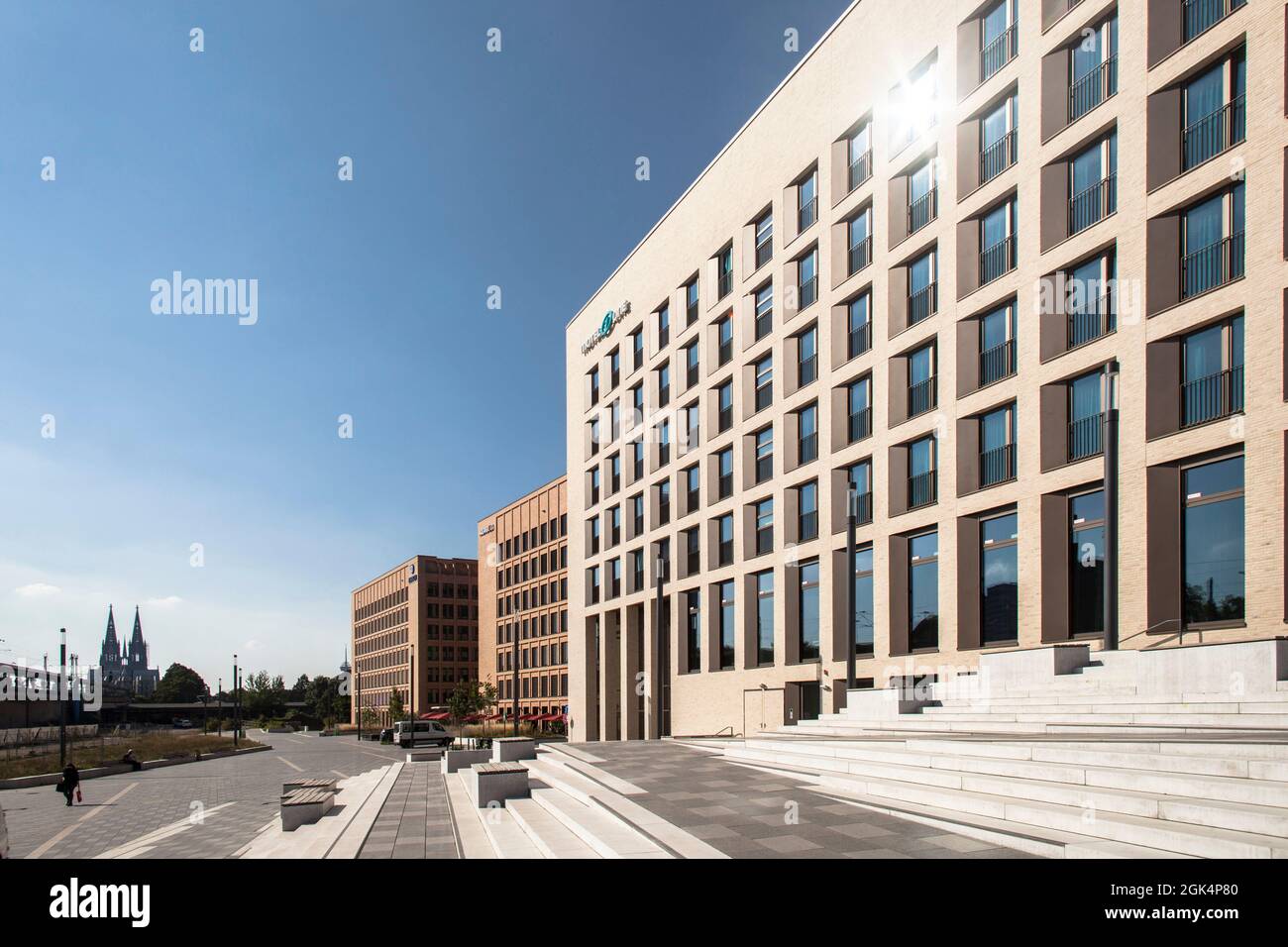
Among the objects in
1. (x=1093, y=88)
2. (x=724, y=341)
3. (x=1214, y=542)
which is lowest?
(x=1214, y=542)

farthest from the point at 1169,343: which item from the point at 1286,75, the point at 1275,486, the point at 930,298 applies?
the point at 930,298

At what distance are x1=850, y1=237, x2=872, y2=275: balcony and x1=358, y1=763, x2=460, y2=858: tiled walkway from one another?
19404 millimetres

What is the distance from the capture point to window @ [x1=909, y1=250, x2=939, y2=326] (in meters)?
24.7

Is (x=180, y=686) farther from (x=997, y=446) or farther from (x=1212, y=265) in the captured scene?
(x=1212, y=265)

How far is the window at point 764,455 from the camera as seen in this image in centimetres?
3266

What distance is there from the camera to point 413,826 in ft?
41.8

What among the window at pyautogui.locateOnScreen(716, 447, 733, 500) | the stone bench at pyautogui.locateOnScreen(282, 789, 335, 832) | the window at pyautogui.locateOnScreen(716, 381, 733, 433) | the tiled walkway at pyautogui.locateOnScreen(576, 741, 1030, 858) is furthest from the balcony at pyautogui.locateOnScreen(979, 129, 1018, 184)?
the stone bench at pyautogui.locateOnScreen(282, 789, 335, 832)

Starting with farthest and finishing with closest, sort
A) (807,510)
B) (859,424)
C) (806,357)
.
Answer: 1. (806,357)
2. (807,510)
3. (859,424)

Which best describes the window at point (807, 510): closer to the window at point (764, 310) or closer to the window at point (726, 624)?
the window at point (726, 624)

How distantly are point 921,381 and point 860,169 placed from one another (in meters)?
7.75

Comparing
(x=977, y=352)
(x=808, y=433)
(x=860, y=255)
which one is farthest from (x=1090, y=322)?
(x=808, y=433)

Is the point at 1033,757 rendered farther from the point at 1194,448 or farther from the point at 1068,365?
the point at 1068,365

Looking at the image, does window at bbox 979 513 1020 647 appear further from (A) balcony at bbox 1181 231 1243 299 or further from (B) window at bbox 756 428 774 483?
(B) window at bbox 756 428 774 483
